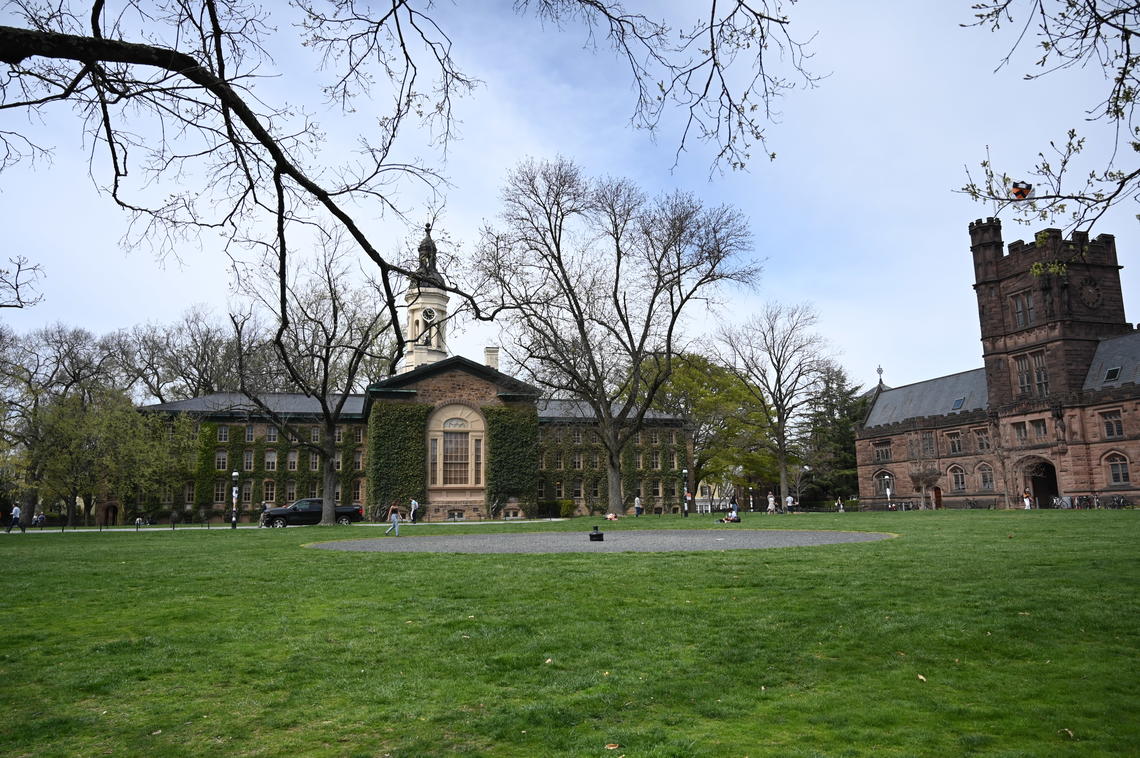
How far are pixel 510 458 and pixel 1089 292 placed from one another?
1639 inches

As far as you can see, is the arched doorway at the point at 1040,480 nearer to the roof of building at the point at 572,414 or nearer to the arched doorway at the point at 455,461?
the roof of building at the point at 572,414

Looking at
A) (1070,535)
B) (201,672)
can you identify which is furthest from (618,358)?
(201,672)

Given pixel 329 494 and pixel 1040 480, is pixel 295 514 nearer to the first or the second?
pixel 329 494

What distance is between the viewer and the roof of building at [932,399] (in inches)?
2322

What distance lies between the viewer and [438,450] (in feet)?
163

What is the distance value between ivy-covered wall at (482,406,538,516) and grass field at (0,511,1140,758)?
37.5 m

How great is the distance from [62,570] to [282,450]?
47833 millimetres

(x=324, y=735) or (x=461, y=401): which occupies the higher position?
(x=461, y=401)

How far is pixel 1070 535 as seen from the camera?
60.2ft

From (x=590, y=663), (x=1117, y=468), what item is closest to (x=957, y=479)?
(x=1117, y=468)

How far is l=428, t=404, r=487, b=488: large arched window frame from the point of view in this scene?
4947 centimetres

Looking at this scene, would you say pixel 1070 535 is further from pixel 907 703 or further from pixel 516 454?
pixel 516 454

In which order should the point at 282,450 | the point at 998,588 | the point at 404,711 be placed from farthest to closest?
1. the point at 282,450
2. the point at 998,588
3. the point at 404,711

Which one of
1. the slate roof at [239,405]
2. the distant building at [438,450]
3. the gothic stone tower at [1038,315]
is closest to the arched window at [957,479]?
the gothic stone tower at [1038,315]
